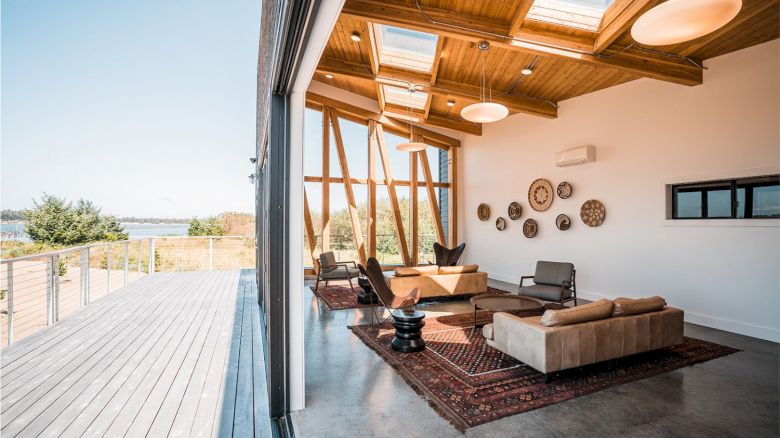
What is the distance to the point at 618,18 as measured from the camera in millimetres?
4203

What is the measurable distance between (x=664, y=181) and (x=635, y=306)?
119 inches

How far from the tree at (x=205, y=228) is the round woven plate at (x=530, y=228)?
10535 millimetres

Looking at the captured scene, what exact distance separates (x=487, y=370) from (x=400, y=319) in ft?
3.15

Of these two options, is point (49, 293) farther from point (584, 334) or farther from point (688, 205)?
point (688, 205)

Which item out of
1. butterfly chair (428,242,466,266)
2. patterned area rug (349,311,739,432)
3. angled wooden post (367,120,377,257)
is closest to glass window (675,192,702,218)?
patterned area rug (349,311,739,432)

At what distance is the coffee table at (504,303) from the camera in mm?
4199

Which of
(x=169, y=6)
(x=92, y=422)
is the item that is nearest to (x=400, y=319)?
(x=92, y=422)

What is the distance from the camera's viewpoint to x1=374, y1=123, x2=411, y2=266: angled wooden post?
9.14 meters

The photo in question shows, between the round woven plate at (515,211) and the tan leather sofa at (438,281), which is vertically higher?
the round woven plate at (515,211)

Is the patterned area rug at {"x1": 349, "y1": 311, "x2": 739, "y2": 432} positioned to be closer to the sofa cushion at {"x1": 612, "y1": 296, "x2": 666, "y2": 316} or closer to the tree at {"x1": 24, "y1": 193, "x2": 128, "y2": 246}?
the sofa cushion at {"x1": 612, "y1": 296, "x2": 666, "y2": 316}

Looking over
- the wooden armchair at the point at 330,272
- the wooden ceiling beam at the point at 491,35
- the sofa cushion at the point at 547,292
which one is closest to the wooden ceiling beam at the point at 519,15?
the wooden ceiling beam at the point at 491,35

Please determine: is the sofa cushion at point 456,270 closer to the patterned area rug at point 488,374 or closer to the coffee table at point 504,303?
the coffee table at point 504,303

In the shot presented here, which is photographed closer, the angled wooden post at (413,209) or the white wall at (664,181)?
the white wall at (664,181)

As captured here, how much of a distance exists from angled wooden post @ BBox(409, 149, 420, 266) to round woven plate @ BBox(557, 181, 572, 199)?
380cm
